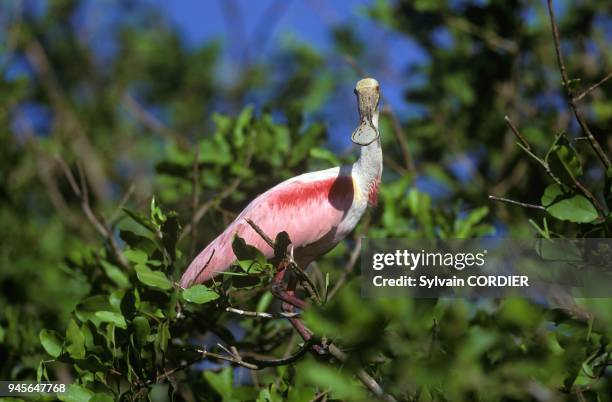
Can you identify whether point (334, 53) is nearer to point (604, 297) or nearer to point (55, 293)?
point (55, 293)

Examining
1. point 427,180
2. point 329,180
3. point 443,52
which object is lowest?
point 427,180

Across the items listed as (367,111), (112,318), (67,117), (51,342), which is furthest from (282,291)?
(67,117)

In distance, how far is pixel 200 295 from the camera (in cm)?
363

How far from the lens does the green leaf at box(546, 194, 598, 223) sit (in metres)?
3.70

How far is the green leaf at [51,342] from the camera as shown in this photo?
4020 millimetres

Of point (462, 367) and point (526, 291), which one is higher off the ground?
point (462, 367)

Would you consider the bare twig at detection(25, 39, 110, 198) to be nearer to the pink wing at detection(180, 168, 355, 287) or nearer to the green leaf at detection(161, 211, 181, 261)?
the pink wing at detection(180, 168, 355, 287)

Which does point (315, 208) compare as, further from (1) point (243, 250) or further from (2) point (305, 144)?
(2) point (305, 144)

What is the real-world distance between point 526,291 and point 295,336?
1377 millimetres

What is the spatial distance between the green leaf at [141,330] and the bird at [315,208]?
263 mm

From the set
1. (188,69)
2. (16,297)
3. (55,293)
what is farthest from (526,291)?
(188,69)

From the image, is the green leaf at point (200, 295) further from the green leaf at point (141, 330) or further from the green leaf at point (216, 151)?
the green leaf at point (216, 151)

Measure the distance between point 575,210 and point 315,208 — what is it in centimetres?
121

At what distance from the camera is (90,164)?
1124cm
